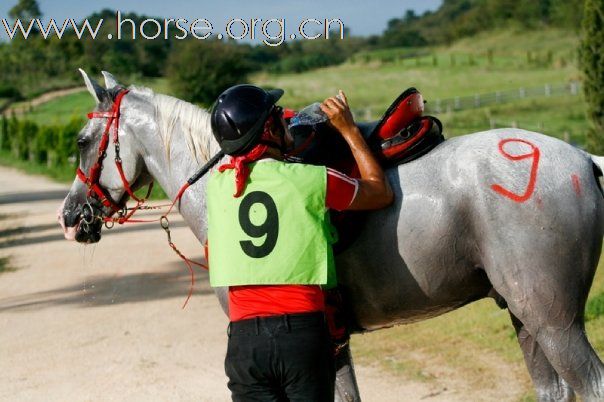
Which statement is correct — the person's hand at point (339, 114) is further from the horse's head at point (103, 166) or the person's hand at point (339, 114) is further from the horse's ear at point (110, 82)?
the horse's ear at point (110, 82)

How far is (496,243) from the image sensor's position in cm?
401

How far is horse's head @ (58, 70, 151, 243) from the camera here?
4953 mm

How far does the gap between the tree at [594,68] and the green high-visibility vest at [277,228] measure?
41.9 feet

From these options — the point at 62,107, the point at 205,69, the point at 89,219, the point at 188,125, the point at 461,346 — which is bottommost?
the point at 62,107

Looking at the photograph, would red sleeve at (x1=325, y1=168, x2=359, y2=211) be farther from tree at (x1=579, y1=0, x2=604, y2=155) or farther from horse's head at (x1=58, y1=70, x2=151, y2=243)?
tree at (x1=579, y1=0, x2=604, y2=155)

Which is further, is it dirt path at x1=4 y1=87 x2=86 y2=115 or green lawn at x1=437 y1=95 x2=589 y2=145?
dirt path at x1=4 y1=87 x2=86 y2=115

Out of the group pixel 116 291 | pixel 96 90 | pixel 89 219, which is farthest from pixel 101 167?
pixel 116 291

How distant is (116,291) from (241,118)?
26.2 feet

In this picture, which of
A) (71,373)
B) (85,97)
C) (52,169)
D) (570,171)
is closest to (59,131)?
(52,169)

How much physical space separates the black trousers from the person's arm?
58cm

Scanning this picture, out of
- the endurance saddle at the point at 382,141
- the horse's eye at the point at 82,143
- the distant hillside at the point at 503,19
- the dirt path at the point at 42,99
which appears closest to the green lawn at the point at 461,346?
the endurance saddle at the point at 382,141

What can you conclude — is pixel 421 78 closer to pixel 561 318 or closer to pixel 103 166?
pixel 103 166

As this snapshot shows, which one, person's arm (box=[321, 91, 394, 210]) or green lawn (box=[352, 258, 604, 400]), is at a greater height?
person's arm (box=[321, 91, 394, 210])

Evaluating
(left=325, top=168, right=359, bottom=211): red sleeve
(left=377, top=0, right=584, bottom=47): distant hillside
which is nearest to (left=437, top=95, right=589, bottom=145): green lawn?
(left=377, top=0, right=584, bottom=47): distant hillside
